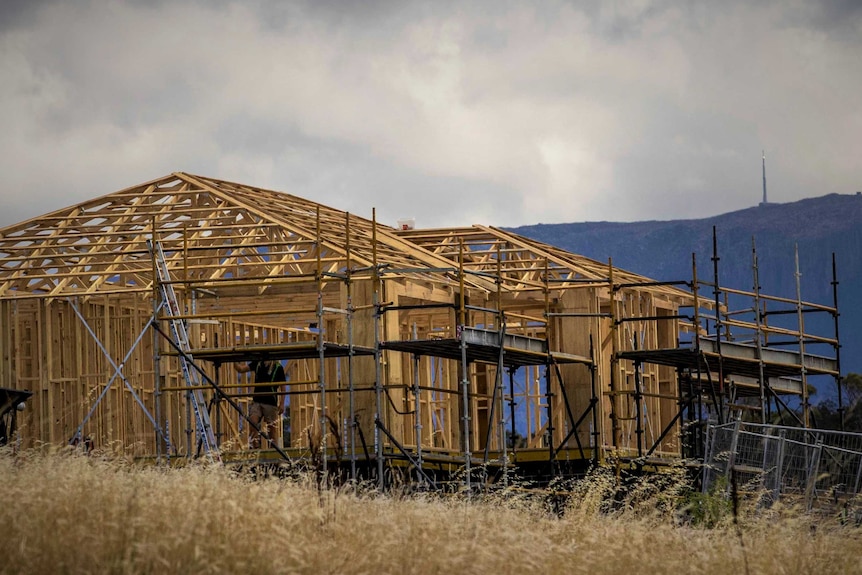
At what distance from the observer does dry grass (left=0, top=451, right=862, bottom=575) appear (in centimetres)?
1114

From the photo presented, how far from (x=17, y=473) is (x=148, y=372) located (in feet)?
37.2

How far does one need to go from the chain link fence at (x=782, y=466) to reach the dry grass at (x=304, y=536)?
2.46 meters

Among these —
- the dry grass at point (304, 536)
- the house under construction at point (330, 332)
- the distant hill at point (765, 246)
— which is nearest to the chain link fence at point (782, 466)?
the house under construction at point (330, 332)

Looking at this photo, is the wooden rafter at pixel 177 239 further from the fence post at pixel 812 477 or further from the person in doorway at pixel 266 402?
the fence post at pixel 812 477

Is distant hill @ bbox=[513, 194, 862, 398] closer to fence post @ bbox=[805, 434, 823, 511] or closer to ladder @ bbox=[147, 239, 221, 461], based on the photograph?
ladder @ bbox=[147, 239, 221, 461]

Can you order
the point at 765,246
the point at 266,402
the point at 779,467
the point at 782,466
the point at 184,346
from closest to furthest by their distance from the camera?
the point at 779,467, the point at 782,466, the point at 266,402, the point at 184,346, the point at 765,246

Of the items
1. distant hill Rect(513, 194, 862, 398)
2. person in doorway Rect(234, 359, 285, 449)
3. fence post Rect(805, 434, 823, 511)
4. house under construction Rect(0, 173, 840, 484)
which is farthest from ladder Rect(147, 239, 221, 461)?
distant hill Rect(513, 194, 862, 398)

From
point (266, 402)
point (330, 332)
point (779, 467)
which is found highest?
point (330, 332)

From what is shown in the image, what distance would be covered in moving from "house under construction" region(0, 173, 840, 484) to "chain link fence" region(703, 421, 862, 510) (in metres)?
1.81

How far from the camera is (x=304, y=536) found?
12.1 meters

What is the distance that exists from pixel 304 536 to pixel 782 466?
827 centimetres

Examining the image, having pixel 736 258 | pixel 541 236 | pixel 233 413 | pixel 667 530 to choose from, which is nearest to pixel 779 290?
pixel 736 258

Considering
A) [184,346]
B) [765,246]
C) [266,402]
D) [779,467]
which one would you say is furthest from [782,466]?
[765,246]

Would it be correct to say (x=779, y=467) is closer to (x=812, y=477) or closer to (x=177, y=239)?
(x=812, y=477)
